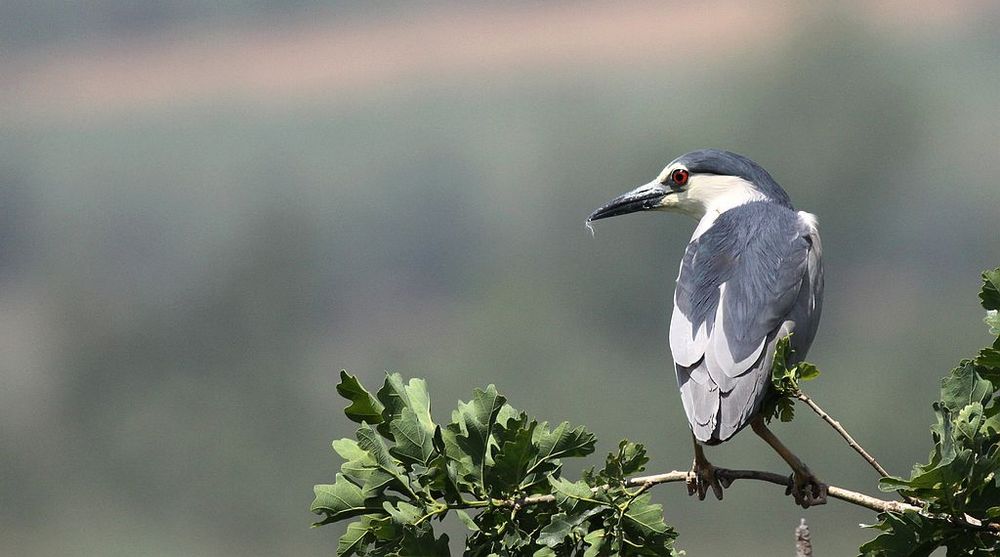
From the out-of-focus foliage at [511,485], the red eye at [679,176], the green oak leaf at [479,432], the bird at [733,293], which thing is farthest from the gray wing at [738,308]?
the green oak leaf at [479,432]

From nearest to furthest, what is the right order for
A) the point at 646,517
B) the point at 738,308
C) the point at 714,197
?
the point at 646,517 < the point at 738,308 < the point at 714,197

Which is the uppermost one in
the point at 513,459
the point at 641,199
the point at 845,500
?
the point at 641,199

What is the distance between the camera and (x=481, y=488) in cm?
147

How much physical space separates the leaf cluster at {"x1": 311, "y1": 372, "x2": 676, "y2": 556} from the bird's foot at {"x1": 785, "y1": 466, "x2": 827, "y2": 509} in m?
0.52

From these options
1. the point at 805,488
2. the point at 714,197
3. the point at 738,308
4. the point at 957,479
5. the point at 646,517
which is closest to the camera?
the point at 957,479

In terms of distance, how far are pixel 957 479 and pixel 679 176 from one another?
1.46 meters

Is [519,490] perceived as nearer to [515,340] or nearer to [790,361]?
[790,361]

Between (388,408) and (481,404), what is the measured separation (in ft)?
0.38

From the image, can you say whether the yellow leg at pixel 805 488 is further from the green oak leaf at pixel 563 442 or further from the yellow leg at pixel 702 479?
the green oak leaf at pixel 563 442

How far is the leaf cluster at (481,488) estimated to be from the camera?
4.73 ft

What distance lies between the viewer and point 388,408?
1.52 metres

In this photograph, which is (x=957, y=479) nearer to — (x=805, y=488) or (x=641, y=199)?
(x=805, y=488)

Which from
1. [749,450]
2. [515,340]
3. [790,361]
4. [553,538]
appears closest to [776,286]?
[790,361]

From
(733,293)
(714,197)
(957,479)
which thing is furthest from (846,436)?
(714,197)
